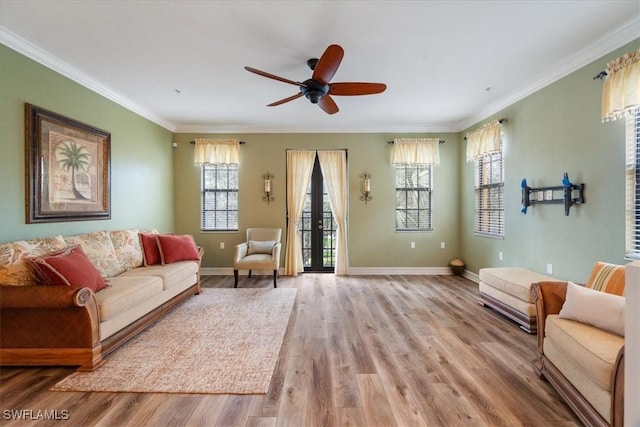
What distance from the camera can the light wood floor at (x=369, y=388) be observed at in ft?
5.48

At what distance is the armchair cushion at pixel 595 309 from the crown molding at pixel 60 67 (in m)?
5.00

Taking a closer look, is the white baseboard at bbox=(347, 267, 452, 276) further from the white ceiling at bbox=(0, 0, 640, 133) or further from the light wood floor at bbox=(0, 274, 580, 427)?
the white ceiling at bbox=(0, 0, 640, 133)

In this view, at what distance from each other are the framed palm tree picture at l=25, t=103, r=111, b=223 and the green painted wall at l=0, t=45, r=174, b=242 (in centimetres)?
7

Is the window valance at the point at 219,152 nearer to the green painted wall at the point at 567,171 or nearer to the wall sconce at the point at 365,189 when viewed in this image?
the wall sconce at the point at 365,189

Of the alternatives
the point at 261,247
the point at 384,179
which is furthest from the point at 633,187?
the point at 261,247

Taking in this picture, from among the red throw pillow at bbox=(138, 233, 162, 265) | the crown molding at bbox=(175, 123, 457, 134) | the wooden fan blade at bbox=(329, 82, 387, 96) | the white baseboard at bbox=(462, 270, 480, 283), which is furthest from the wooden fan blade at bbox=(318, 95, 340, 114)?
the white baseboard at bbox=(462, 270, 480, 283)

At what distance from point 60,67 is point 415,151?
16.9 ft

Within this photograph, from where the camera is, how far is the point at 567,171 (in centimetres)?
301

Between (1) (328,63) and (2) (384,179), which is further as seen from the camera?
(2) (384,179)

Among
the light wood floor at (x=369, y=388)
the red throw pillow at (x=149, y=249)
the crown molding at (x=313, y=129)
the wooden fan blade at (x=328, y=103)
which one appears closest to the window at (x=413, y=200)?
the crown molding at (x=313, y=129)

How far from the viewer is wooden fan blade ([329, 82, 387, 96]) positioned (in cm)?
269

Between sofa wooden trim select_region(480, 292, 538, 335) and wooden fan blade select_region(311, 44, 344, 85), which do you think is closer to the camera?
wooden fan blade select_region(311, 44, 344, 85)

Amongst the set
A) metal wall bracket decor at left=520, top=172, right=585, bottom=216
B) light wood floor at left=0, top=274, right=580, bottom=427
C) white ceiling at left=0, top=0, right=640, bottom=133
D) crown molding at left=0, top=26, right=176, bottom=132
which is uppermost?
white ceiling at left=0, top=0, right=640, bottom=133

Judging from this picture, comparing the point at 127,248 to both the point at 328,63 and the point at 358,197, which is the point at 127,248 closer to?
the point at 328,63
